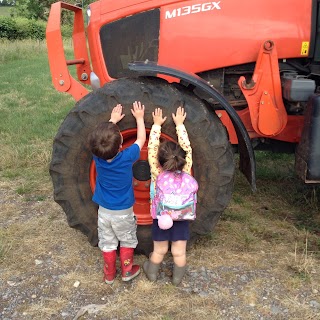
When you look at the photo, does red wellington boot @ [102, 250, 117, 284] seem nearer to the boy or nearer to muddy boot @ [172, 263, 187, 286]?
the boy

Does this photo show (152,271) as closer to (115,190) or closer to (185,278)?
(185,278)

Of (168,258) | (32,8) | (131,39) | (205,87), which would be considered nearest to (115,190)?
(168,258)

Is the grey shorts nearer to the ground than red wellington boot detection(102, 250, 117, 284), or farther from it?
farther from it

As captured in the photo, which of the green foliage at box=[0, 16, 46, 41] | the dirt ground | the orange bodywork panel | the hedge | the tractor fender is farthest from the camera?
the green foliage at box=[0, 16, 46, 41]

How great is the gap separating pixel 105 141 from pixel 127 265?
89 cm

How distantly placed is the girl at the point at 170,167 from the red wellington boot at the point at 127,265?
0.30ft

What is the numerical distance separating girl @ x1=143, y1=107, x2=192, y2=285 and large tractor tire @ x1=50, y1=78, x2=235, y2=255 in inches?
3.0

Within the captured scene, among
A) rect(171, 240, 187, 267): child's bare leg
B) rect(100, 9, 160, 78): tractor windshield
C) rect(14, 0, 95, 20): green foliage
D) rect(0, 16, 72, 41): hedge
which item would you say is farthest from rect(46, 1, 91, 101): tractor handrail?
rect(14, 0, 95, 20): green foliage

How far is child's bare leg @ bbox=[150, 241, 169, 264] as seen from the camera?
10.0ft

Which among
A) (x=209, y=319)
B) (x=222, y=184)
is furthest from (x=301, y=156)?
(x=209, y=319)

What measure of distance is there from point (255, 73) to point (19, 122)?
5.13 m

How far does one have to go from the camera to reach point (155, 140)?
9.64ft

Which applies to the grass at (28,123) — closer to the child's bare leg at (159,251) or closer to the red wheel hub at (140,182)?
the red wheel hub at (140,182)

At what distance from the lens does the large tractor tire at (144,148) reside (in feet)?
9.79
